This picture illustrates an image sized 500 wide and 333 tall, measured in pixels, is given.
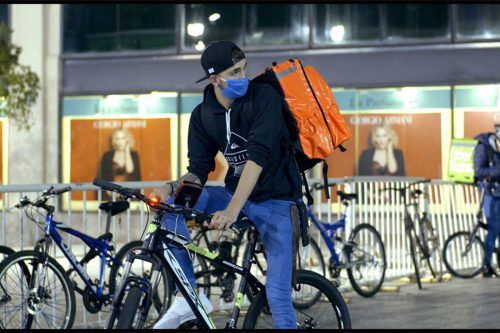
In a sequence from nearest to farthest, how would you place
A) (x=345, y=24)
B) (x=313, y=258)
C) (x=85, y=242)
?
(x=85, y=242)
(x=313, y=258)
(x=345, y=24)

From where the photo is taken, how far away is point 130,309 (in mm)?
5902

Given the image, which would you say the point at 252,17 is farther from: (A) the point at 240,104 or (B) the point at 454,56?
(A) the point at 240,104

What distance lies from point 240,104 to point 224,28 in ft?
51.3

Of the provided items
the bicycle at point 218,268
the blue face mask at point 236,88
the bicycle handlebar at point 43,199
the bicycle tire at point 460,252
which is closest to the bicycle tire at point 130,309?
the blue face mask at point 236,88

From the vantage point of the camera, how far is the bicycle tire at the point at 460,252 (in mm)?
14867

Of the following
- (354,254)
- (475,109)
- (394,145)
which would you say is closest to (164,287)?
(354,254)

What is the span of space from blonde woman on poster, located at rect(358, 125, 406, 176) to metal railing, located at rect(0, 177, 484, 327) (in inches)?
180

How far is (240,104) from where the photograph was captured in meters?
6.51

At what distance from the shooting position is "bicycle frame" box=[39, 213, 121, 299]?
9220 millimetres

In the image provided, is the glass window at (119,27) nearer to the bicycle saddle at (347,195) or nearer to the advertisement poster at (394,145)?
the advertisement poster at (394,145)

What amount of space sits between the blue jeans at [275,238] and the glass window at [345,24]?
591 inches

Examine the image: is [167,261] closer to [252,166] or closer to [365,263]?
[252,166]

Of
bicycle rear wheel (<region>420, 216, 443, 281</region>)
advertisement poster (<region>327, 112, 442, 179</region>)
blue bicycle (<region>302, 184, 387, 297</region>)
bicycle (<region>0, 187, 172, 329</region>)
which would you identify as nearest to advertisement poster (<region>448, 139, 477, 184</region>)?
bicycle rear wheel (<region>420, 216, 443, 281</region>)

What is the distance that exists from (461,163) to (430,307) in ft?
17.4
